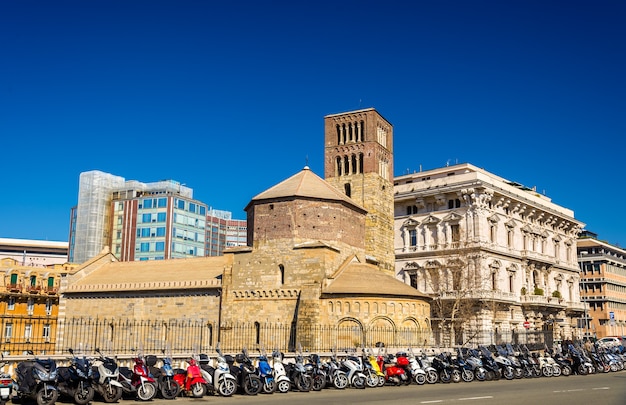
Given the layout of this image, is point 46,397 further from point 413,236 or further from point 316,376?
point 413,236

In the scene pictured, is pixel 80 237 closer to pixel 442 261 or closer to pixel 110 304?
pixel 110 304

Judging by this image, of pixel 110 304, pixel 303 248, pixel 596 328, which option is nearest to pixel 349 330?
pixel 303 248

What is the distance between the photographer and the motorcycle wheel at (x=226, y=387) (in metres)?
17.5

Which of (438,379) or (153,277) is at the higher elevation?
(153,277)

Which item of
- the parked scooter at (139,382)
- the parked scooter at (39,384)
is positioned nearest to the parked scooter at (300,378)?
the parked scooter at (139,382)

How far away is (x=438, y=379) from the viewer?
21969 millimetres

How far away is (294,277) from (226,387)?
59.7 feet

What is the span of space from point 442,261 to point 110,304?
1061 inches

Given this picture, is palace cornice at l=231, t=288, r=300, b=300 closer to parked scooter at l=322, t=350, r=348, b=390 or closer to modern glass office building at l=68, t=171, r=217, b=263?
parked scooter at l=322, t=350, r=348, b=390

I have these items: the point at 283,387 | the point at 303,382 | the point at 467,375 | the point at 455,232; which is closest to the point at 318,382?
the point at 303,382

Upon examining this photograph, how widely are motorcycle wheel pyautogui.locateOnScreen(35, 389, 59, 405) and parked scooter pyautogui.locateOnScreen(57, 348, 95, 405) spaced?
37 cm

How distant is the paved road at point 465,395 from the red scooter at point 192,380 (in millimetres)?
282

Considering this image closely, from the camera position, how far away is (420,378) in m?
21.3

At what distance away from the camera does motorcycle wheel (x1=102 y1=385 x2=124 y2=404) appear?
611 inches
